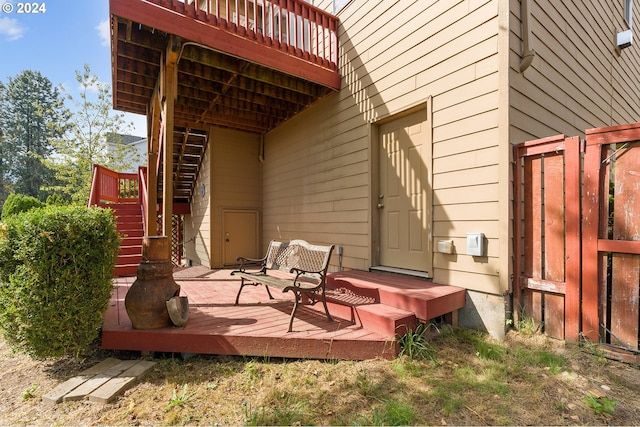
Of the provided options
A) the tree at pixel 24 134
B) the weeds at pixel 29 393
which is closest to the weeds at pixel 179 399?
the weeds at pixel 29 393

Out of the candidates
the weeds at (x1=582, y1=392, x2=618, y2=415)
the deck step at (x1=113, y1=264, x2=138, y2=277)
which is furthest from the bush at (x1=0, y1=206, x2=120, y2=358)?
the weeds at (x1=582, y1=392, x2=618, y2=415)

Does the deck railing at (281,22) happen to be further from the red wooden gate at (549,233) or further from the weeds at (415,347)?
the weeds at (415,347)

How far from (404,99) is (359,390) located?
327 cm

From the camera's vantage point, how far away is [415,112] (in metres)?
3.93

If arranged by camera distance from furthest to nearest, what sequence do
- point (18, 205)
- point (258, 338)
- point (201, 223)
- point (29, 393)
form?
1. point (18, 205)
2. point (201, 223)
3. point (258, 338)
4. point (29, 393)

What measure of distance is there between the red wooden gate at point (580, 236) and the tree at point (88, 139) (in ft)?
54.3

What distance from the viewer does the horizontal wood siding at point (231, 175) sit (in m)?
6.89

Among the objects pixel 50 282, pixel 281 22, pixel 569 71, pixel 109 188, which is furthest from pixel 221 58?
pixel 109 188

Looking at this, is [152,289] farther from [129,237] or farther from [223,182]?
[223,182]

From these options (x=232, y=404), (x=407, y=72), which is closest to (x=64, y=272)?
(x=232, y=404)

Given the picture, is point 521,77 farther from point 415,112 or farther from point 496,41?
point 415,112

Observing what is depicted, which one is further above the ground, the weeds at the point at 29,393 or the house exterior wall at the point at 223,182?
the house exterior wall at the point at 223,182

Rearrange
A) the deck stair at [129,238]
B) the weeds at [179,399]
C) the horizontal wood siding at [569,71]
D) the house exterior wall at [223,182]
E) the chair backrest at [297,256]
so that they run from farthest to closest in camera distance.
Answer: the house exterior wall at [223,182], the deck stair at [129,238], the chair backrest at [297,256], the horizontal wood siding at [569,71], the weeds at [179,399]

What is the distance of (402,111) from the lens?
12.9 ft
